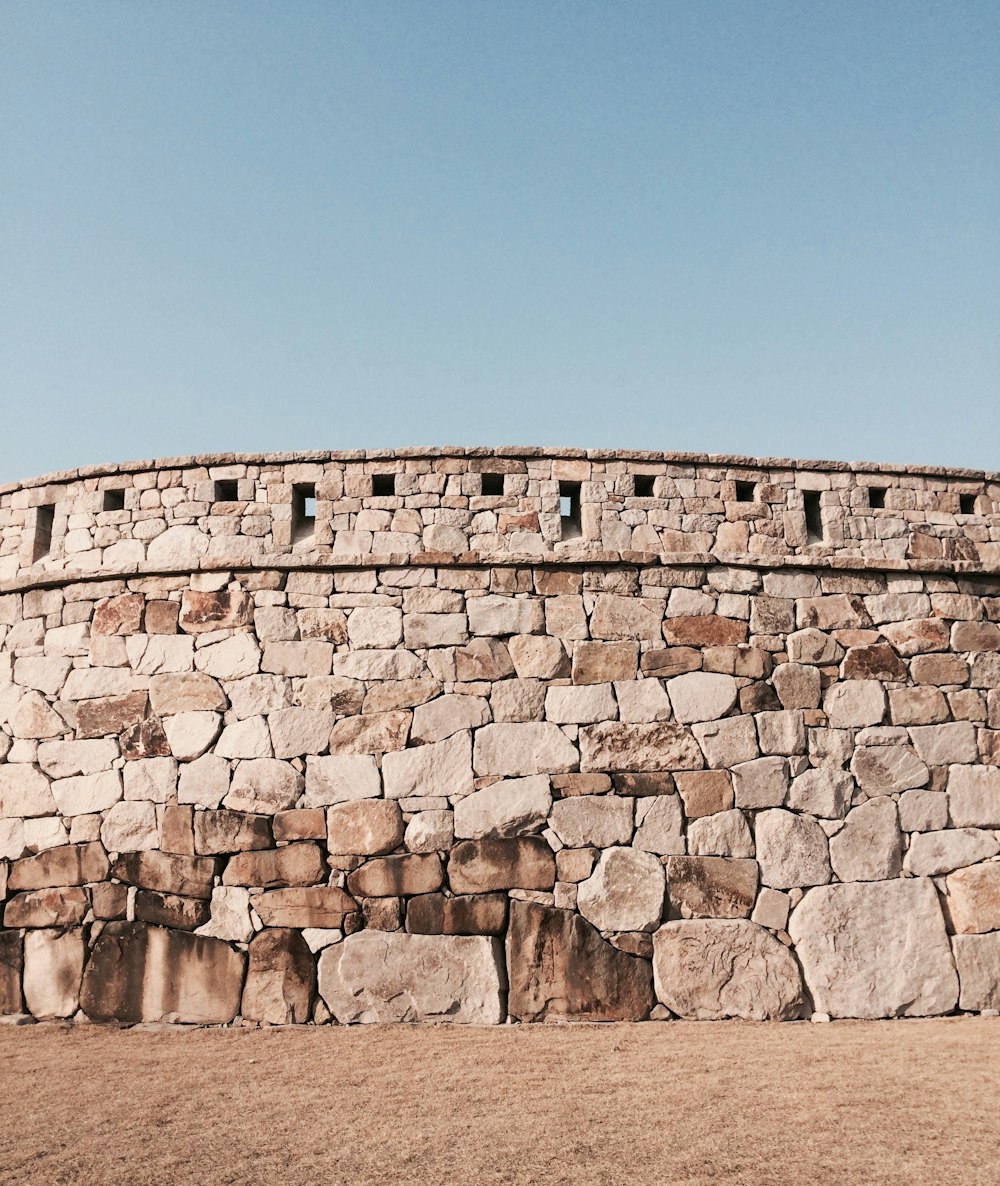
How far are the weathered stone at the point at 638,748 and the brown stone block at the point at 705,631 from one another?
2.22 feet

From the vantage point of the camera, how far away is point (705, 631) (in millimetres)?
6883

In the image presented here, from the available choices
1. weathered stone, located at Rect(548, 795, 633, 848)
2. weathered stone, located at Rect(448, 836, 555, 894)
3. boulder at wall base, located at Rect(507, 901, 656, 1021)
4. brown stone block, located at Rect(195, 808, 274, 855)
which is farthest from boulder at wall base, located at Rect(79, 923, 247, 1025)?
weathered stone, located at Rect(548, 795, 633, 848)

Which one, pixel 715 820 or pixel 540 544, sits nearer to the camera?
pixel 715 820

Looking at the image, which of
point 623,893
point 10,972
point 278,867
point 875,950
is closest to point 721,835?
point 623,893

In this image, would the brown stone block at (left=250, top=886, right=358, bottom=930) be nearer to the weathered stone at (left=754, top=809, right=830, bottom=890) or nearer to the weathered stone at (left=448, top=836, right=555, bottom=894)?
the weathered stone at (left=448, top=836, right=555, bottom=894)

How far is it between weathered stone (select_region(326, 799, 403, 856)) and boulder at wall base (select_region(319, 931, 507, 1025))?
572 millimetres

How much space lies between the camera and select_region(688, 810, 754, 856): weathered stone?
21.0ft

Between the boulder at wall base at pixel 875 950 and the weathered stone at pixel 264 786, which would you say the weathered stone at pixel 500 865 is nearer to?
the weathered stone at pixel 264 786

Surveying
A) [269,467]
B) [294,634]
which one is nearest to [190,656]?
[294,634]

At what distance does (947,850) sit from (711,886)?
5.71ft

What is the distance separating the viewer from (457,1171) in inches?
153

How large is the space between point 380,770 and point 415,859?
0.66m

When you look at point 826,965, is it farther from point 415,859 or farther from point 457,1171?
point 457,1171

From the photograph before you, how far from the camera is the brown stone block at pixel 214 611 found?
690cm
